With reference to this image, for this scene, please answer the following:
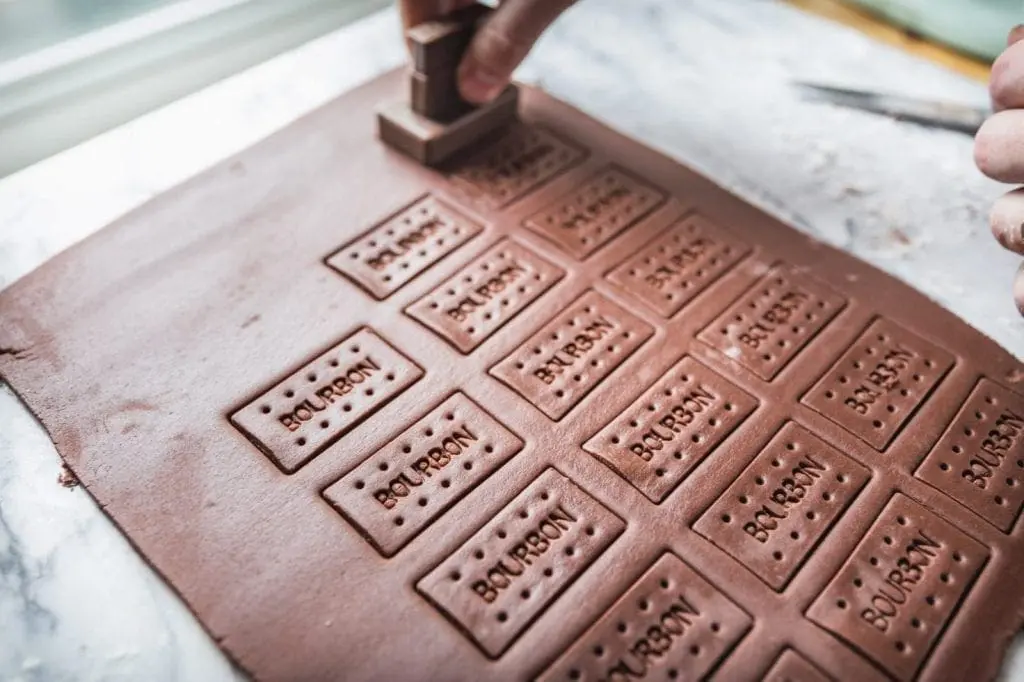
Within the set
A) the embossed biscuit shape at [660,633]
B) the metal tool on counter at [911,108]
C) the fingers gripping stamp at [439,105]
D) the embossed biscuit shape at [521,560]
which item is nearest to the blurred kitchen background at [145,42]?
the metal tool on counter at [911,108]

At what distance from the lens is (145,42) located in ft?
4.44

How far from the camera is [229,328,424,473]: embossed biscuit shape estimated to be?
909 millimetres

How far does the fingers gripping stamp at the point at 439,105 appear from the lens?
118 cm

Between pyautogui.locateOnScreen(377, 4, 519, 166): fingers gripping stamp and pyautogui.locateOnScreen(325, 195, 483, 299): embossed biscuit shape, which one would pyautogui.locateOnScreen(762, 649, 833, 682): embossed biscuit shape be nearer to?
pyautogui.locateOnScreen(325, 195, 483, 299): embossed biscuit shape

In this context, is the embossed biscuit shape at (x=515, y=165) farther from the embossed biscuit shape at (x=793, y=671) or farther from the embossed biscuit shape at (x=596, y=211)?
the embossed biscuit shape at (x=793, y=671)

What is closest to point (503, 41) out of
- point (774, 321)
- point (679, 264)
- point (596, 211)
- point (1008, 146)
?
point (596, 211)

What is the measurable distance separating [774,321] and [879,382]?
139mm

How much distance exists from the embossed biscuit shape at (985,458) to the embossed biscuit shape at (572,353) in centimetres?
35

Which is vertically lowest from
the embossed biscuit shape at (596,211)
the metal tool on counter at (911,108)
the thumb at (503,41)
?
the embossed biscuit shape at (596,211)

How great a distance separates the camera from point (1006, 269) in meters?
1.19

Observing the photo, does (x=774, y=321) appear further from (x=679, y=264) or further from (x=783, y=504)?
(x=783, y=504)

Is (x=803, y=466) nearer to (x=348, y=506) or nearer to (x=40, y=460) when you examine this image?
(x=348, y=506)

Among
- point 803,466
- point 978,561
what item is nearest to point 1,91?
point 803,466

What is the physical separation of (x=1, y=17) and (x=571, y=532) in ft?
3.55
